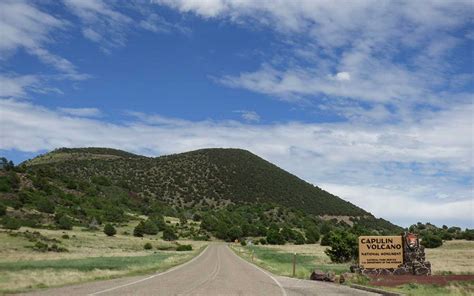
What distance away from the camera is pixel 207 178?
133 meters

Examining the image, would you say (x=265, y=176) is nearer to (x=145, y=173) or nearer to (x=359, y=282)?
(x=145, y=173)

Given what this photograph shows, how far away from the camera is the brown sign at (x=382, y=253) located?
3316cm

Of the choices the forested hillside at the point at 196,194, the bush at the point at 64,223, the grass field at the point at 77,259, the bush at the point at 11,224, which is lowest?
the grass field at the point at 77,259

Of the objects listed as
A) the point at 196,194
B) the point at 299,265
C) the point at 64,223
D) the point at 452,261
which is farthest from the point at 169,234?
the point at 452,261

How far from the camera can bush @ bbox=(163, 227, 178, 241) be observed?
104 m

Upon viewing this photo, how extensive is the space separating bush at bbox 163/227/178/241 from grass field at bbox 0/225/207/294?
7.34 ft

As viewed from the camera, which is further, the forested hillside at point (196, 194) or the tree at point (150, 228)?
the forested hillside at point (196, 194)

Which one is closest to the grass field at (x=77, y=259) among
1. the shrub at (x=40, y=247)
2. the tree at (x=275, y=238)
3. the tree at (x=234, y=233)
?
the shrub at (x=40, y=247)

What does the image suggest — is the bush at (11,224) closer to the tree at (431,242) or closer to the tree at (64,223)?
the tree at (64,223)

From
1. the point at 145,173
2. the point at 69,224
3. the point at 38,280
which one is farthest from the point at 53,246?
the point at 145,173

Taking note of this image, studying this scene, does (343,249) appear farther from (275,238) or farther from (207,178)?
(207,178)

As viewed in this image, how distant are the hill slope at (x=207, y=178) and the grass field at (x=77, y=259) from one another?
30518 mm

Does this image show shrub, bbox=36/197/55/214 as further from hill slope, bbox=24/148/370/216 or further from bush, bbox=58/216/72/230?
hill slope, bbox=24/148/370/216

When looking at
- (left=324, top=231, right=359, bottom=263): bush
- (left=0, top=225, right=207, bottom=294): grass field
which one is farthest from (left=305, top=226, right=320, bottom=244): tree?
(left=324, top=231, right=359, bottom=263): bush
